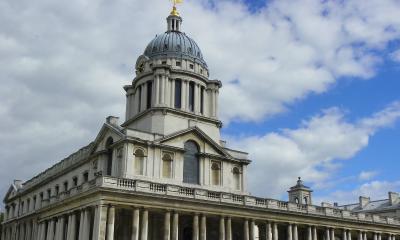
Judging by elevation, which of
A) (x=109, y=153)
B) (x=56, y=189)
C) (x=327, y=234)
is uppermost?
(x=109, y=153)

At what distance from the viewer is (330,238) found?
52.2 meters

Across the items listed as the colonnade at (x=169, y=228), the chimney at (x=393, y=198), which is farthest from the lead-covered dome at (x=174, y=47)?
the chimney at (x=393, y=198)

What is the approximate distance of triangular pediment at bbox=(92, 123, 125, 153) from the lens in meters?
46.7

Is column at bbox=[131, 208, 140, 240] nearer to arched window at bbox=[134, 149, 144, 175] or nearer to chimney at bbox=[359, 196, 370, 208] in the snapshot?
arched window at bbox=[134, 149, 144, 175]

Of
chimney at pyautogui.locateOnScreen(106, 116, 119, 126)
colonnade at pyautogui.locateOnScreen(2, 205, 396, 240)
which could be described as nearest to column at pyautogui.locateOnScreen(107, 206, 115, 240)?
colonnade at pyautogui.locateOnScreen(2, 205, 396, 240)

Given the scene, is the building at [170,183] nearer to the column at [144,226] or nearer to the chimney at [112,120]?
the column at [144,226]

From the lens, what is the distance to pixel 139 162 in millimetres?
45688

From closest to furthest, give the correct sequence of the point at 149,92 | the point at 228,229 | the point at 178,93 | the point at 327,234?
the point at 228,229 → the point at 327,234 → the point at 178,93 → the point at 149,92

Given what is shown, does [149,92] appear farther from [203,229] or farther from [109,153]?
[203,229]

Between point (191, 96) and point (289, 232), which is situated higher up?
point (191, 96)

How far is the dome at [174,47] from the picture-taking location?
57.5 m

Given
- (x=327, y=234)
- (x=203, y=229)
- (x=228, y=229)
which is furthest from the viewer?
(x=327, y=234)

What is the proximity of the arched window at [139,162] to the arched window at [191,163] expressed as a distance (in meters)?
4.90

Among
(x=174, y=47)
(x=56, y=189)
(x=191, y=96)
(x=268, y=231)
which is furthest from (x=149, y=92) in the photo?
(x=268, y=231)
